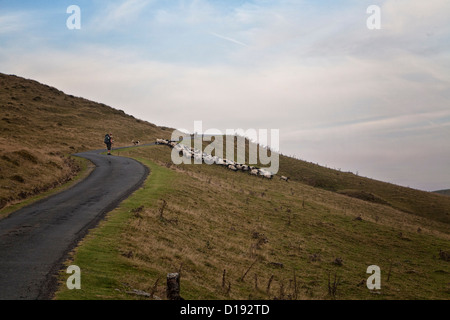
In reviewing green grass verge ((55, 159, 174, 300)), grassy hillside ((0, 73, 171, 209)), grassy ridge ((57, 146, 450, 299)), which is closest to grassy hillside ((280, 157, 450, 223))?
grassy ridge ((57, 146, 450, 299))

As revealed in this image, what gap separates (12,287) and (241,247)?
40.5 feet

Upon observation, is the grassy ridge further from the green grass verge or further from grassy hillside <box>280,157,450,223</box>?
grassy hillside <box>280,157,450,223</box>

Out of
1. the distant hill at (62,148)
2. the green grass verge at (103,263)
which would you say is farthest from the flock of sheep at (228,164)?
the green grass verge at (103,263)

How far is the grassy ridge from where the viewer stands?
13125 mm

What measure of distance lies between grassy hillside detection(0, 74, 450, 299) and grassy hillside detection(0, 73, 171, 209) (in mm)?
214

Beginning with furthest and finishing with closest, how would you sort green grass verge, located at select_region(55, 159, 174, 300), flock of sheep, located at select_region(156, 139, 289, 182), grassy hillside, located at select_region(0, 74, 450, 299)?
flock of sheep, located at select_region(156, 139, 289, 182) → grassy hillside, located at select_region(0, 74, 450, 299) → green grass verge, located at select_region(55, 159, 174, 300)

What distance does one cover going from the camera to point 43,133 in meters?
62.0

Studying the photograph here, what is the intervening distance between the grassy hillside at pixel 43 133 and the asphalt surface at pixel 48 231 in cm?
355

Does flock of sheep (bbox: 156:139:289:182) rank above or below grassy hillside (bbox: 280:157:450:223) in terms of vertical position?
above
